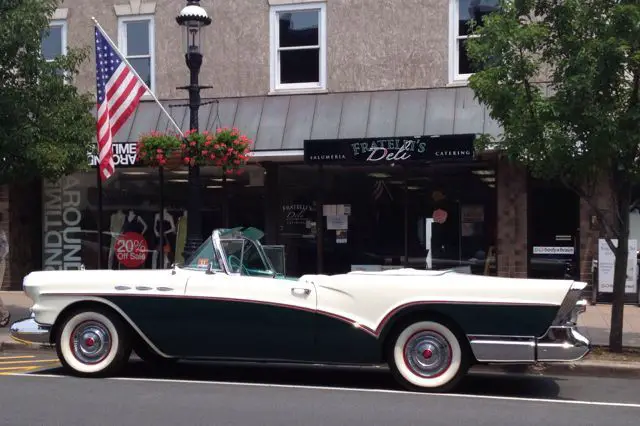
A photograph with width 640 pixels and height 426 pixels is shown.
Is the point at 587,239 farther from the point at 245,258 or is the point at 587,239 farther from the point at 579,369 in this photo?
the point at 245,258

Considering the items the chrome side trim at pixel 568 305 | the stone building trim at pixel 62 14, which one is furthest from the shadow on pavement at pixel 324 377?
the stone building trim at pixel 62 14

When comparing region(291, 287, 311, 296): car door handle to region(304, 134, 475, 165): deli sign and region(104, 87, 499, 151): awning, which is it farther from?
region(104, 87, 499, 151): awning

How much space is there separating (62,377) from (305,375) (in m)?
2.59

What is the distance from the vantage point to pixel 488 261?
50.6 feet

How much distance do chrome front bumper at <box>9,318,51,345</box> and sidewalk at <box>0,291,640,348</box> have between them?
2.32 meters

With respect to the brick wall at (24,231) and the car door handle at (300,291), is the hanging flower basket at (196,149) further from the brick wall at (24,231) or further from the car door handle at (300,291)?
the brick wall at (24,231)

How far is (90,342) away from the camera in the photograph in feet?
27.6

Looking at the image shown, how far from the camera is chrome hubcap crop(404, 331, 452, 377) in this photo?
7852 mm

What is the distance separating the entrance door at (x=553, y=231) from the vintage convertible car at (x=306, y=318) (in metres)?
7.08

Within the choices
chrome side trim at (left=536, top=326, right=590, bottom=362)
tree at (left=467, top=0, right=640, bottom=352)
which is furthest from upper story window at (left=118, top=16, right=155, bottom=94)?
chrome side trim at (left=536, top=326, right=590, bottom=362)

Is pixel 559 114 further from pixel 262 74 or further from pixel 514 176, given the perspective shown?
pixel 262 74

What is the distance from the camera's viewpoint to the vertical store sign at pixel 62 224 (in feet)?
56.3

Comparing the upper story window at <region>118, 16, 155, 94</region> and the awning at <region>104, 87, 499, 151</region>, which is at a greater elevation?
the upper story window at <region>118, 16, 155, 94</region>

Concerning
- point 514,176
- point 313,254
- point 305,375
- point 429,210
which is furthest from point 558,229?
point 305,375
